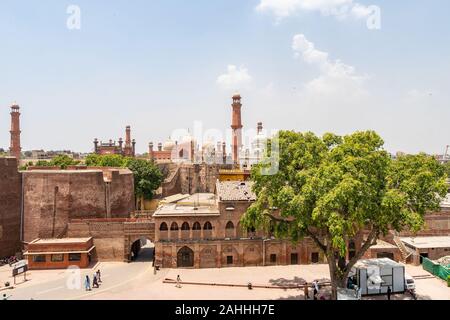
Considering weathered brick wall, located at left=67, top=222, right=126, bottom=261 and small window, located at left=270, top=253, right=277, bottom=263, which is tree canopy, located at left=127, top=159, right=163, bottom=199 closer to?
weathered brick wall, located at left=67, top=222, right=126, bottom=261

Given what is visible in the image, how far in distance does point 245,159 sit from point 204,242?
37.6m

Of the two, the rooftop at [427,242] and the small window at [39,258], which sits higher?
the rooftop at [427,242]

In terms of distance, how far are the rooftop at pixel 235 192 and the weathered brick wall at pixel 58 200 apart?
15530 mm

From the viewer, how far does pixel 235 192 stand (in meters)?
37.5

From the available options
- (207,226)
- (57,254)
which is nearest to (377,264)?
(207,226)

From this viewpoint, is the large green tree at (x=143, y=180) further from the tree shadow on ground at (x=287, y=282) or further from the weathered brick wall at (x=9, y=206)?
the tree shadow on ground at (x=287, y=282)

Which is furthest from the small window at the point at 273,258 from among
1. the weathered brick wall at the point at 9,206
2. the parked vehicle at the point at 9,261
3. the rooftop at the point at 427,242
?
the weathered brick wall at the point at 9,206

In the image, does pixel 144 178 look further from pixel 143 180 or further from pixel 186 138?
pixel 186 138

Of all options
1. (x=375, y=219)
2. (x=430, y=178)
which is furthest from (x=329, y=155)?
(x=430, y=178)

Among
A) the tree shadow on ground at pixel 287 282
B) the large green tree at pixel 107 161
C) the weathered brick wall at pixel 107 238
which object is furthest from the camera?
the large green tree at pixel 107 161

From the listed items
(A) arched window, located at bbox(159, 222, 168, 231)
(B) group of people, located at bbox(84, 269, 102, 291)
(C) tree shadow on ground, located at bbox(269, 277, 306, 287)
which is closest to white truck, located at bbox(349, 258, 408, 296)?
(C) tree shadow on ground, located at bbox(269, 277, 306, 287)

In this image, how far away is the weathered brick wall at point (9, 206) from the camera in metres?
40.5

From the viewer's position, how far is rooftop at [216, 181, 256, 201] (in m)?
36.7

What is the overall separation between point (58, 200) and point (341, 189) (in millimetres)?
32159
